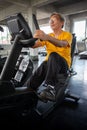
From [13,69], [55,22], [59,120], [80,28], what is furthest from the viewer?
[80,28]

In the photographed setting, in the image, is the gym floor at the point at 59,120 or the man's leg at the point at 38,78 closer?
the gym floor at the point at 59,120

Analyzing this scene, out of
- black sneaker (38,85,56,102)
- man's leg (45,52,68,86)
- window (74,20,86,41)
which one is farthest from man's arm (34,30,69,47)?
window (74,20,86,41)

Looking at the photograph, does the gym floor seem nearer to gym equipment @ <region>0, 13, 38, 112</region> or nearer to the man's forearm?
gym equipment @ <region>0, 13, 38, 112</region>

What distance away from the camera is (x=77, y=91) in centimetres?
272

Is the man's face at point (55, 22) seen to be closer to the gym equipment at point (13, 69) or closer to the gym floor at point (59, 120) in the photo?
the gym equipment at point (13, 69)

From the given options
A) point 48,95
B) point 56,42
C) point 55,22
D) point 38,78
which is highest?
point 55,22

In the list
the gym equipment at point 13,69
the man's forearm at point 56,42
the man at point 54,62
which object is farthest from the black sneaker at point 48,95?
the man's forearm at point 56,42

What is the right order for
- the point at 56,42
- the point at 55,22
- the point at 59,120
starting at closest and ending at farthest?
the point at 56,42 < the point at 59,120 < the point at 55,22

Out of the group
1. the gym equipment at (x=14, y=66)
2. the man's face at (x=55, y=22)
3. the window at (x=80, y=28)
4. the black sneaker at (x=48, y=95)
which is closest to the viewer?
the gym equipment at (x=14, y=66)

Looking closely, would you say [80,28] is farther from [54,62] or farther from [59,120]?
[59,120]

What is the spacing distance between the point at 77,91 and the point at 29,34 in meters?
1.68

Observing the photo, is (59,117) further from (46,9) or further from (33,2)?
(46,9)

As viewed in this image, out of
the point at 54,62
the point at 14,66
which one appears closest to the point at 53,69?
the point at 54,62

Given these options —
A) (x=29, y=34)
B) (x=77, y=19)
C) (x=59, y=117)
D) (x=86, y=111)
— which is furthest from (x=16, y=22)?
(x=77, y=19)
